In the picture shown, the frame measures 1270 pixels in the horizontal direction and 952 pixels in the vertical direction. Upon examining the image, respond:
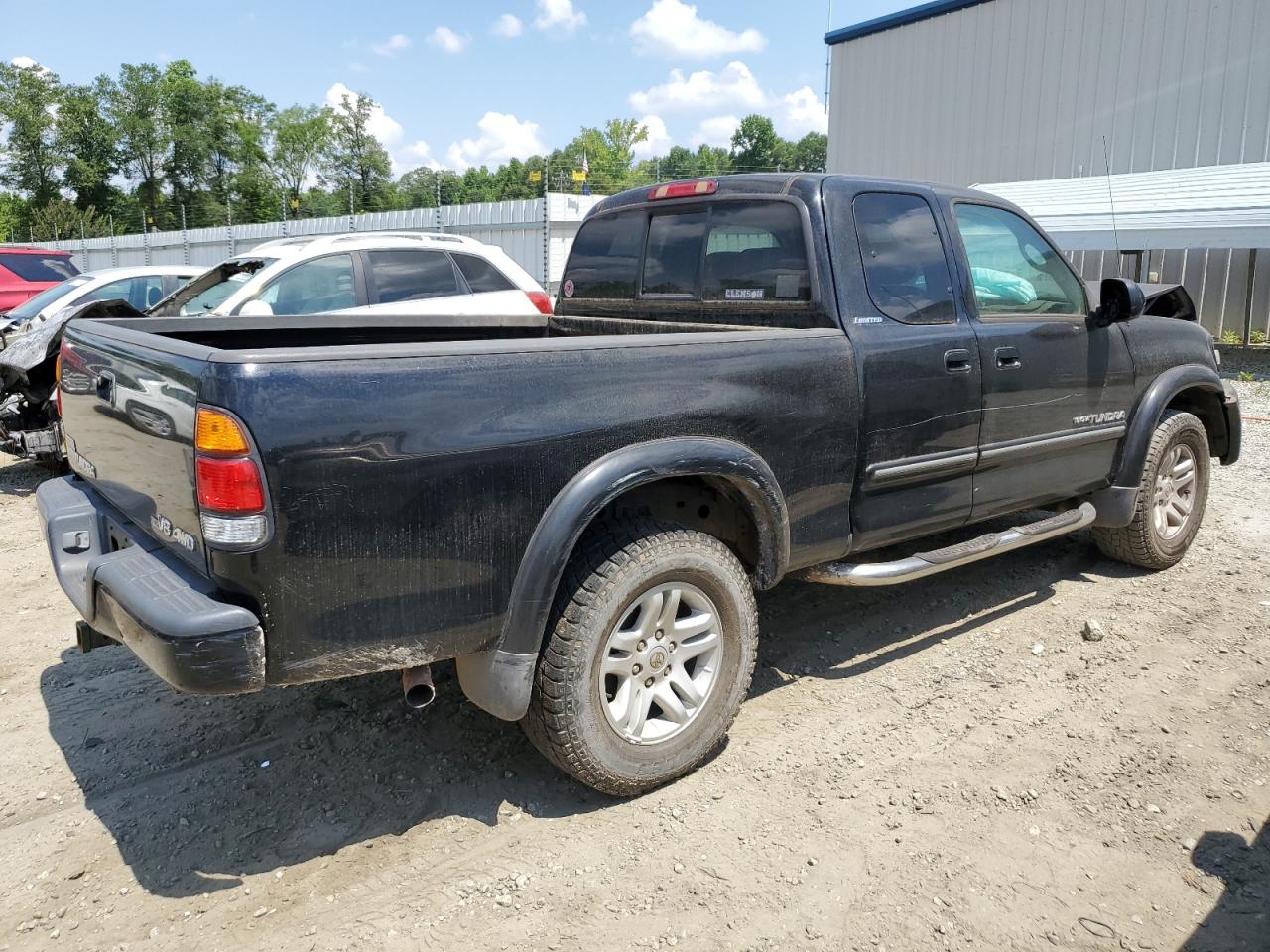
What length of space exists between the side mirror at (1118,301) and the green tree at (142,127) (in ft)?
286

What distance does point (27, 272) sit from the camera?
1210cm

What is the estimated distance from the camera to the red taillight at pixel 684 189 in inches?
163

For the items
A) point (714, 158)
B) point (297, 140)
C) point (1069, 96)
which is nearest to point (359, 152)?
point (297, 140)

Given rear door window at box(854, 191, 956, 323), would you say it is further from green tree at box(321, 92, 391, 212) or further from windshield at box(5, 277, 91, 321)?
green tree at box(321, 92, 391, 212)

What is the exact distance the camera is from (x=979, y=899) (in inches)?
107

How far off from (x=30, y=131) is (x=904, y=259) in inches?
3434

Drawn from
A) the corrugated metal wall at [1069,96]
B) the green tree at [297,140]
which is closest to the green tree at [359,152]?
the green tree at [297,140]

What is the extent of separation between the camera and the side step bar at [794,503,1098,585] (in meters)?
3.75

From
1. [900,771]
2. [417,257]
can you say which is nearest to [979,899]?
[900,771]

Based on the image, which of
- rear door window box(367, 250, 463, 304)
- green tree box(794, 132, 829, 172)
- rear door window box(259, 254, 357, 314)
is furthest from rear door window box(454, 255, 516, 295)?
green tree box(794, 132, 829, 172)

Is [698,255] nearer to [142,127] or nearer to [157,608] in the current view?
[157,608]

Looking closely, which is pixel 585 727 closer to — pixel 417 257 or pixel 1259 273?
pixel 417 257

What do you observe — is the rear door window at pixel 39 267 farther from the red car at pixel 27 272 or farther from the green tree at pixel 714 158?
the green tree at pixel 714 158

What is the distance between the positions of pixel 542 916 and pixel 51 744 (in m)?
2.13
